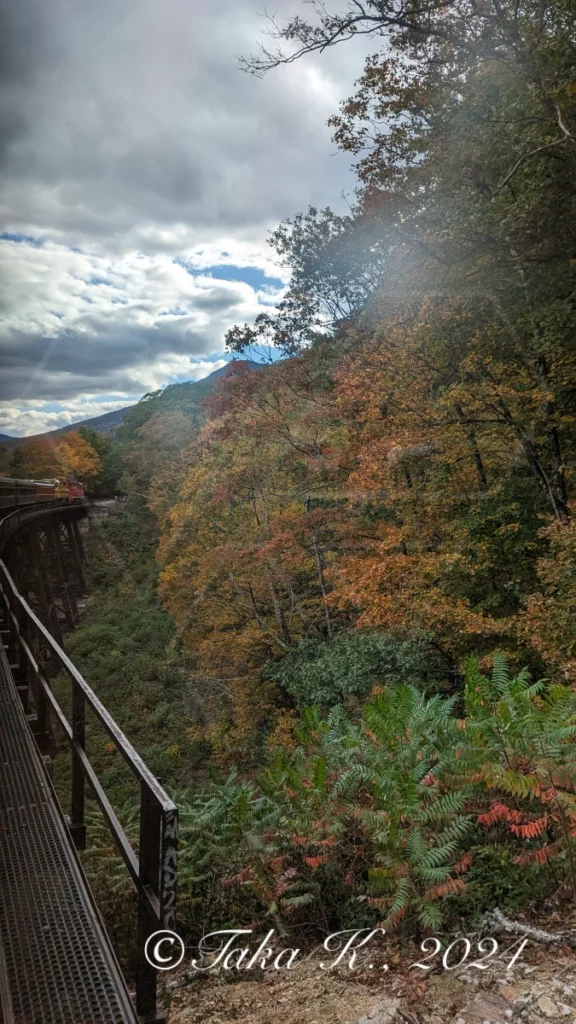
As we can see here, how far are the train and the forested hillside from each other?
5.11 metres

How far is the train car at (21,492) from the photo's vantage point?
13.8 metres

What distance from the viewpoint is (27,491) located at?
1839cm

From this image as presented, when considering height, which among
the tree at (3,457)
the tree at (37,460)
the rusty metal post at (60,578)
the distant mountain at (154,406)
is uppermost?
the distant mountain at (154,406)

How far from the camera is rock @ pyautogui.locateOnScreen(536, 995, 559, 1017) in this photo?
214 centimetres

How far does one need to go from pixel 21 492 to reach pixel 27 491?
1435 millimetres

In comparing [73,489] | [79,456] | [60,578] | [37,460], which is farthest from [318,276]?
[79,456]

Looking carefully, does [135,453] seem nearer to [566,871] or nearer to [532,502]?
[532,502]

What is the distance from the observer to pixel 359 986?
99.5 inches

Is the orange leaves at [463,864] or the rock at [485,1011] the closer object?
the rock at [485,1011]

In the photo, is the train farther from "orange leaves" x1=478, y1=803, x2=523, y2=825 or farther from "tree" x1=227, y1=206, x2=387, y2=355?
"orange leaves" x1=478, y1=803, x2=523, y2=825

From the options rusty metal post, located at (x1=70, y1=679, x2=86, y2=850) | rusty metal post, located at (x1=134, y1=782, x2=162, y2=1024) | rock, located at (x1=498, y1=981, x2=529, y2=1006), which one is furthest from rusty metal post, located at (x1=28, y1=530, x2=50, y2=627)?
rock, located at (x1=498, y1=981, x2=529, y2=1006)

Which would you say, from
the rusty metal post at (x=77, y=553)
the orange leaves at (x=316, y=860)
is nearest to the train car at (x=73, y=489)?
the rusty metal post at (x=77, y=553)

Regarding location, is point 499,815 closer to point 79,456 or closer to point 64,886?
point 64,886

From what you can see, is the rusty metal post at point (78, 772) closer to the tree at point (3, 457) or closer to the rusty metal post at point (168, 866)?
the rusty metal post at point (168, 866)
